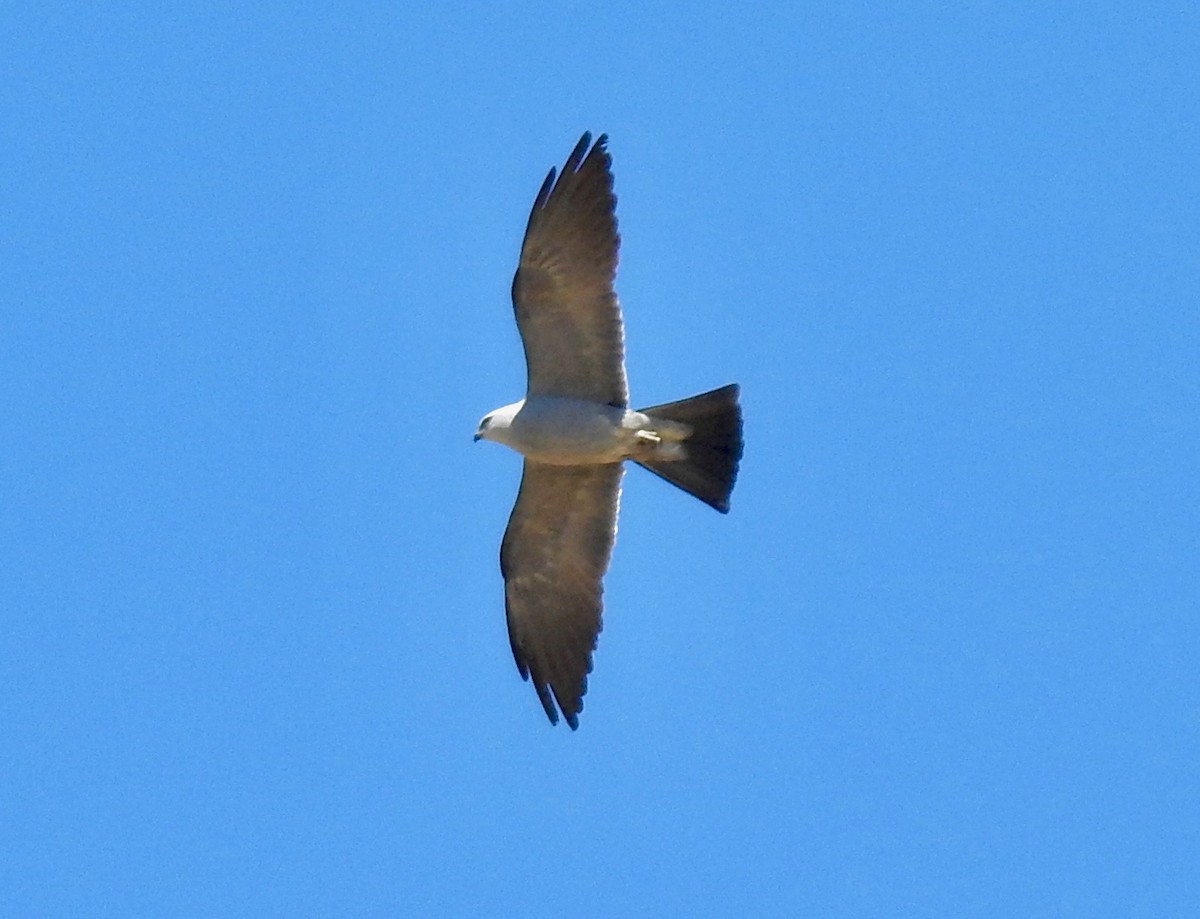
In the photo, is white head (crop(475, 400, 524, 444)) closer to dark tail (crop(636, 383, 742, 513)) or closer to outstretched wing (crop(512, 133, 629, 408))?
outstretched wing (crop(512, 133, 629, 408))

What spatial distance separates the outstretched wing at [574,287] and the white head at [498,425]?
9.1 inches

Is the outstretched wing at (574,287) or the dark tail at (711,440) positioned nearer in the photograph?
the outstretched wing at (574,287)

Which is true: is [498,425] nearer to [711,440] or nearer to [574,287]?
[574,287]

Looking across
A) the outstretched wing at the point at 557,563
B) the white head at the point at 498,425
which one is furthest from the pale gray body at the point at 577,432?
the outstretched wing at the point at 557,563

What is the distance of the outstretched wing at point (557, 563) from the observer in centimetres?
1758

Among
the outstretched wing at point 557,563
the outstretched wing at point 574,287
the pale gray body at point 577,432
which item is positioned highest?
the outstretched wing at point 574,287

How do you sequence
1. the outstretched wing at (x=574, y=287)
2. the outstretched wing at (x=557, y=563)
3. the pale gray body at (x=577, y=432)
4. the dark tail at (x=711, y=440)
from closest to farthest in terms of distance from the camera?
the outstretched wing at (x=574, y=287) → the pale gray body at (x=577, y=432) → the dark tail at (x=711, y=440) → the outstretched wing at (x=557, y=563)

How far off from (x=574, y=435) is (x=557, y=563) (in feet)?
3.95

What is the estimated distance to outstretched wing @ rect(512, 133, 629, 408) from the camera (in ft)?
54.9

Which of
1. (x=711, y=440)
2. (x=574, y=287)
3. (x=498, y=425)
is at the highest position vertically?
(x=574, y=287)

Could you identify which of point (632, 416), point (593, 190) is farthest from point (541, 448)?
point (593, 190)

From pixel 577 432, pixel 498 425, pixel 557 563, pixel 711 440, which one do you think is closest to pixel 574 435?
pixel 577 432

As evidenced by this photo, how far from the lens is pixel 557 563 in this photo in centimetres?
1784

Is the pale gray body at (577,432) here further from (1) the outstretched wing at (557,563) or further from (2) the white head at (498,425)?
(1) the outstretched wing at (557,563)
